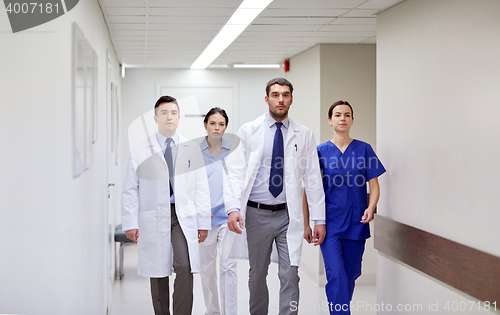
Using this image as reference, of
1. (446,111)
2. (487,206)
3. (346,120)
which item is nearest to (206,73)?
(346,120)

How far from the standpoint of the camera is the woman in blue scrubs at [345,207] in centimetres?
356

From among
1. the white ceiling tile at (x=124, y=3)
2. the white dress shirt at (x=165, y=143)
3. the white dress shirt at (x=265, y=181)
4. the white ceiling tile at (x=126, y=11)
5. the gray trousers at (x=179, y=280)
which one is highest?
→ the white ceiling tile at (x=126, y=11)

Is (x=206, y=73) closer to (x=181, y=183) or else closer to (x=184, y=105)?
(x=184, y=105)

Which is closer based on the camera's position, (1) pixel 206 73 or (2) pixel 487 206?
(2) pixel 487 206

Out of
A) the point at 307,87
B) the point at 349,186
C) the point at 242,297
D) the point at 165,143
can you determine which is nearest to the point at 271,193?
the point at 349,186

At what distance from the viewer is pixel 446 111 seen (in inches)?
118

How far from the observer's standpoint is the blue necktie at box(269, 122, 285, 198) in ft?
10.9

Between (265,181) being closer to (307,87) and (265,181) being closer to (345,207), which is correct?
(345,207)

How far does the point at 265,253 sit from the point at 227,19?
2.07 meters

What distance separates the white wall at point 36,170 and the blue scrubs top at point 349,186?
6.63 feet

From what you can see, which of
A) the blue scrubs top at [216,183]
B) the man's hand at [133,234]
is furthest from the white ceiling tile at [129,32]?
the man's hand at [133,234]

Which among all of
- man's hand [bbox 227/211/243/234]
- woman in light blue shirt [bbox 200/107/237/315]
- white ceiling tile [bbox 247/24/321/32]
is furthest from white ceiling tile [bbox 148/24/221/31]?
man's hand [bbox 227/211/243/234]

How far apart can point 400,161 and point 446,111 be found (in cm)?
71

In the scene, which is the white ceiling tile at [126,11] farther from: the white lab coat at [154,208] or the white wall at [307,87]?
the white wall at [307,87]
